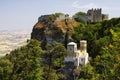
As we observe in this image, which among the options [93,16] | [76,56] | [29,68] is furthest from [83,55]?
[93,16]

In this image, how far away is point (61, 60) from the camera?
9088 cm

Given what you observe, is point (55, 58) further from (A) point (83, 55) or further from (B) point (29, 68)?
(B) point (29, 68)

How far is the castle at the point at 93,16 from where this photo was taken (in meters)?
119

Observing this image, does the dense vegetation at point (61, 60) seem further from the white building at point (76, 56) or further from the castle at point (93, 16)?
the castle at point (93, 16)

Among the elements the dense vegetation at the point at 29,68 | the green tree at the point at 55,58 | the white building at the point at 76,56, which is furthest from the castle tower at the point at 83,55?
the dense vegetation at the point at 29,68

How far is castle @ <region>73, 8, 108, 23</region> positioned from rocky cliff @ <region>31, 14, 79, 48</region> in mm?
7073

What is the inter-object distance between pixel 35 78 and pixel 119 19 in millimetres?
49429

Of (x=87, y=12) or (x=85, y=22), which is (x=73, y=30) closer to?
(x=85, y=22)

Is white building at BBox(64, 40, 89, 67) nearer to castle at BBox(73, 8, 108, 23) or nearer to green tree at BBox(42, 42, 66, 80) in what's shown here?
green tree at BBox(42, 42, 66, 80)

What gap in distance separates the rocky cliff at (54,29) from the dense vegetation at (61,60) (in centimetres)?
277

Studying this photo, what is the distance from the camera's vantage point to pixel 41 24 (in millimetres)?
115625

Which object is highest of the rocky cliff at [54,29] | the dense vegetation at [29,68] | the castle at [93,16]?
the castle at [93,16]

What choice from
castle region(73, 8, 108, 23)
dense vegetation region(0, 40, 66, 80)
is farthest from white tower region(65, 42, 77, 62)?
castle region(73, 8, 108, 23)

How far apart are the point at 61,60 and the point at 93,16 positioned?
1441 inches
